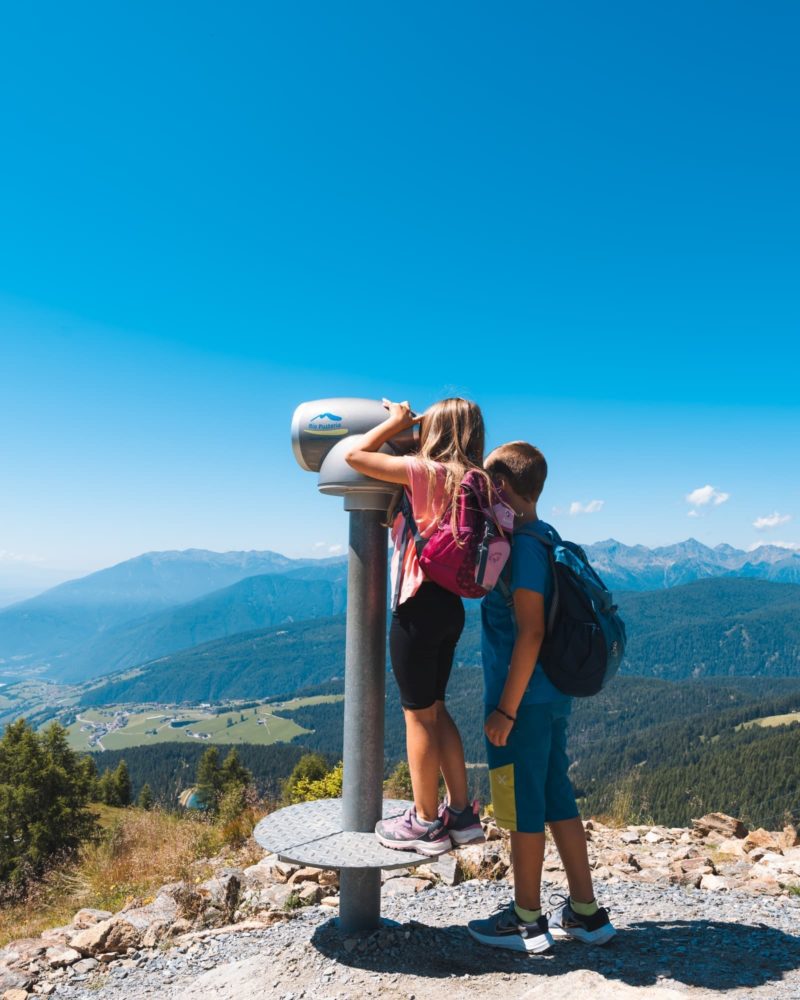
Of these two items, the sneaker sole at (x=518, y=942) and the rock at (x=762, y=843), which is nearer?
the sneaker sole at (x=518, y=942)

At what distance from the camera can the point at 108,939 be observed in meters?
4.41

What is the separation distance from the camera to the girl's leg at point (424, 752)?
3348 mm

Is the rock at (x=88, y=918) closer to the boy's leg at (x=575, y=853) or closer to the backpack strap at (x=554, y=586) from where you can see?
the boy's leg at (x=575, y=853)

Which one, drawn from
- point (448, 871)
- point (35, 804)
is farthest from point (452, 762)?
point (35, 804)

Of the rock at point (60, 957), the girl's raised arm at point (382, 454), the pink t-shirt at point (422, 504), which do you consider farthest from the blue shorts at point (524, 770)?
the rock at point (60, 957)

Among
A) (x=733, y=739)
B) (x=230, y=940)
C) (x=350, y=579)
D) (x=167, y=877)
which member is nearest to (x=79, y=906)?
(x=167, y=877)

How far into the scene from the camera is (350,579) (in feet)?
12.3

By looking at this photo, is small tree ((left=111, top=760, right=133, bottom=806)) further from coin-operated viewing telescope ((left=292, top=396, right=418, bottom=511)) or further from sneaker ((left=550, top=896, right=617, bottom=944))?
coin-operated viewing telescope ((left=292, top=396, right=418, bottom=511))

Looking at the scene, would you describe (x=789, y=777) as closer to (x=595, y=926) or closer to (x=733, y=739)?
(x=733, y=739)

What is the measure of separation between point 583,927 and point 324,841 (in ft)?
4.78

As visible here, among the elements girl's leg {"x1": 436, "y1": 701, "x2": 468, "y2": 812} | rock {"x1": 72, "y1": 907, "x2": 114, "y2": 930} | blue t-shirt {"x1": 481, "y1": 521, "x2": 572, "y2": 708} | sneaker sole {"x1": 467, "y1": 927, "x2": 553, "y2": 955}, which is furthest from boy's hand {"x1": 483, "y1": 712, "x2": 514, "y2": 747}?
rock {"x1": 72, "y1": 907, "x2": 114, "y2": 930}

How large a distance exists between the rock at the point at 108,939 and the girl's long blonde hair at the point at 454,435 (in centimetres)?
375

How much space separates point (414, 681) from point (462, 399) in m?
1.39

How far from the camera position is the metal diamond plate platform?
3281 mm
